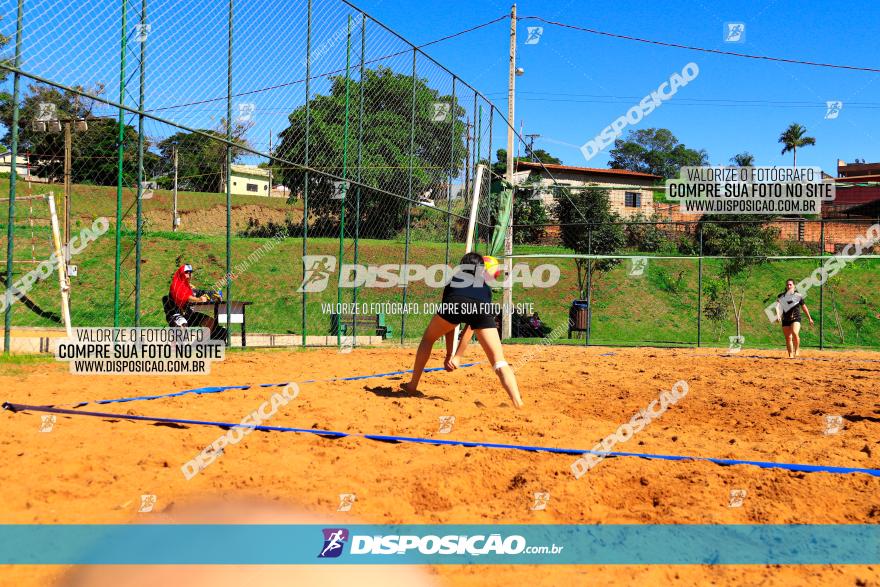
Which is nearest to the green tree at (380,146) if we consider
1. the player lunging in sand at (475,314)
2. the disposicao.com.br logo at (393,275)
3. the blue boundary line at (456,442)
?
the disposicao.com.br logo at (393,275)

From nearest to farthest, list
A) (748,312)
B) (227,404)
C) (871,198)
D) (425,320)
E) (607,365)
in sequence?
(227,404)
(607,365)
(425,320)
(748,312)
(871,198)

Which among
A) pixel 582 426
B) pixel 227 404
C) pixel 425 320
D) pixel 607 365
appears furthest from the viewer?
pixel 425 320

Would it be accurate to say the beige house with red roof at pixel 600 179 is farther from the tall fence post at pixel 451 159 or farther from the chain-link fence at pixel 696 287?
the tall fence post at pixel 451 159

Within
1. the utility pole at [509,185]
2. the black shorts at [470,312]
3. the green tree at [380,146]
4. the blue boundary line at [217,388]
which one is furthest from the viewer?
the utility pole at [509,185]

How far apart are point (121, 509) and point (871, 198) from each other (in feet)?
208

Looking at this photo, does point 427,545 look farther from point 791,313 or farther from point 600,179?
point 600,179

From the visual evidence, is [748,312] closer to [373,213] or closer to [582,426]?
[373,213]

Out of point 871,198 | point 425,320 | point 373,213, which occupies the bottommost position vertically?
point 425,320

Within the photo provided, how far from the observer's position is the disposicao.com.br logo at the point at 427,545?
11.6 ft

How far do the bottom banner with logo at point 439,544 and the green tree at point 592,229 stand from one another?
2226 centimetres

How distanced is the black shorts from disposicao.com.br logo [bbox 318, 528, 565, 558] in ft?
11.8

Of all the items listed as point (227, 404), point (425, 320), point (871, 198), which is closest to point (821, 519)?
point (227, 404)

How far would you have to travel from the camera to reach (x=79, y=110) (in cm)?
962

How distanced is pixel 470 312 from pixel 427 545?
147 inches
